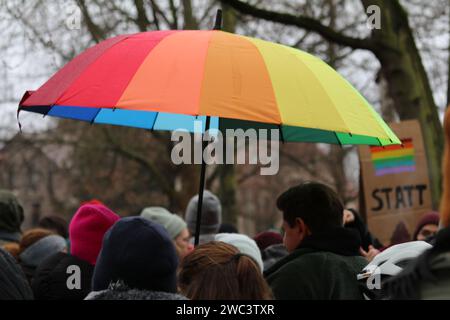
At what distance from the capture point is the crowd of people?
8.47 feet

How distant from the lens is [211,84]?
3359 millimetres

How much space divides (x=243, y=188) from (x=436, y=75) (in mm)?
23934

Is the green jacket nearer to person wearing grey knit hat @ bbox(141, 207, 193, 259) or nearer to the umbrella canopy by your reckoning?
the umbrella canopy

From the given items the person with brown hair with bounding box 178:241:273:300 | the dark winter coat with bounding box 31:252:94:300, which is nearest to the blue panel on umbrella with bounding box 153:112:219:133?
the dark winter coat with bounding box 31:252:94:300

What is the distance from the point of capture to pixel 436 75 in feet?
46.3

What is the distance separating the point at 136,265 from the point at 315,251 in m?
1.07

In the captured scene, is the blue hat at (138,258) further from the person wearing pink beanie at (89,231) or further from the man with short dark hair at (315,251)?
the person wearing pink beanie at (89,231)

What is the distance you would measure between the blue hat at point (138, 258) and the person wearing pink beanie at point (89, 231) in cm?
149

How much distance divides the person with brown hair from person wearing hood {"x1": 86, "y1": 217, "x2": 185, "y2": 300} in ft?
0.28

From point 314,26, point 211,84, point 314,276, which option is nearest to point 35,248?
point 211,84

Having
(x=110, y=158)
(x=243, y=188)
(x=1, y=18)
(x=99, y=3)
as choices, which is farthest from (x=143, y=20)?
(x=243, y=188)

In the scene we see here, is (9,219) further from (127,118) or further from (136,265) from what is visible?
(136,265)

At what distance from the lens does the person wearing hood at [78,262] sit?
4.02 meters

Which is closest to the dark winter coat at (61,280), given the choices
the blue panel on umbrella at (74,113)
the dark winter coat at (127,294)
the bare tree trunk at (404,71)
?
the blue panel on umbrella at (74,113)
